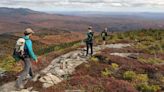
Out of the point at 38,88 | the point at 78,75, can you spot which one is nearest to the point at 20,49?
the point at 38,88

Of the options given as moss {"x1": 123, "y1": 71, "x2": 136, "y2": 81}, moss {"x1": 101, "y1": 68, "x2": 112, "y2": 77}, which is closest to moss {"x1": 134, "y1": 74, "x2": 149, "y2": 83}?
moss {"x1": 123, "y1": 71, "x2": 136, "y2": 81}

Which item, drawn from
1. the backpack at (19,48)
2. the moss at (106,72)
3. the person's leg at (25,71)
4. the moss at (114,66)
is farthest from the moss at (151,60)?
the backpack at (19,48)

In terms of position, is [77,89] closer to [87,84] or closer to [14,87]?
[87,84]

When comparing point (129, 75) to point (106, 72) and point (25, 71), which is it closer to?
point (106, 72)

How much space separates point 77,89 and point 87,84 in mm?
645

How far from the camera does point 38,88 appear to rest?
15102 millimetres

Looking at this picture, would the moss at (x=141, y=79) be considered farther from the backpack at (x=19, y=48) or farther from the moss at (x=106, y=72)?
the backpack at (x=19, y=48)

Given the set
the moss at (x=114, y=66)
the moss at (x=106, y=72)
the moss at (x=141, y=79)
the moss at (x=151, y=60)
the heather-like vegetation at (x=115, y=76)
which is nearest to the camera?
the heather-like vegetation at (x=115, y=76)

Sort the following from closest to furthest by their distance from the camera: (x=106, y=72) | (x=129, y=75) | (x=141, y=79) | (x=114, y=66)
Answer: (x=141, y=79) → (x=129, y=75) → (x=106, y=72) → (x=114, y=66)

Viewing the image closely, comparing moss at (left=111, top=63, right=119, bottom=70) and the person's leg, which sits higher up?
the person's leg

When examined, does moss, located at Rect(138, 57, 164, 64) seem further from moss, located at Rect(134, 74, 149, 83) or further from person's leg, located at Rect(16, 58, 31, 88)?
person's leg, located at Rect(16, 58, 31, 88)

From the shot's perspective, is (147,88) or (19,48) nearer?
(19,48)

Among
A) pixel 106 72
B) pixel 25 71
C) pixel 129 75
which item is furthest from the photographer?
pixel 106 72

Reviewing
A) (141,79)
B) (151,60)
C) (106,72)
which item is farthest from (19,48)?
(151,60)
